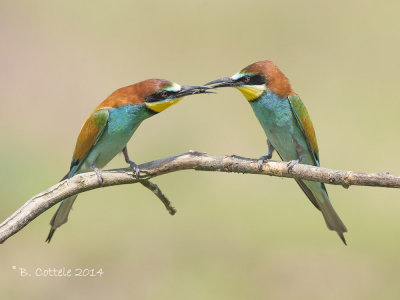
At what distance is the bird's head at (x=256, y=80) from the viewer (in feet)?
10.6

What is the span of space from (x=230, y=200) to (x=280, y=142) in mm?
2935

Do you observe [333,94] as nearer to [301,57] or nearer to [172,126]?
[301,57]

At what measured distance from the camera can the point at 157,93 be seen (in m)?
3.08

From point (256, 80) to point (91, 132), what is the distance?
2.57 ft

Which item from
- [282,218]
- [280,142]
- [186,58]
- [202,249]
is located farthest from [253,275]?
[186,58]

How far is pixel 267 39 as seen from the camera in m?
9.63

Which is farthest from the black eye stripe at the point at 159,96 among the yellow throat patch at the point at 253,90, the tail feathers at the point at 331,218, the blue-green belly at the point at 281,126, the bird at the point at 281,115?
the tail feathers at the point at 331,218

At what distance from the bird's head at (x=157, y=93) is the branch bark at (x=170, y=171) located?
371 millimetres

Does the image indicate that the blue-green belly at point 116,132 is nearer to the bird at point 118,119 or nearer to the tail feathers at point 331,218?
the bird at point 118,119

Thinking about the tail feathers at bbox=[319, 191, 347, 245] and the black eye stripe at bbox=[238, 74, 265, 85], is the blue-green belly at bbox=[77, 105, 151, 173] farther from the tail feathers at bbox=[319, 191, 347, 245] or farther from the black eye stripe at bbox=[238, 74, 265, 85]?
the tail feathers at bbox=[319, 191, 347, 245]

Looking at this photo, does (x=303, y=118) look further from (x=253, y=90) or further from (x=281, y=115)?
(x=253, y=90)

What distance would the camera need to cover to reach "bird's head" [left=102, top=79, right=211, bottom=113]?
3059 mm

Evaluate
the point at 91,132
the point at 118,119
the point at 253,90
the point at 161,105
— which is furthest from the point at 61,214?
the point at 253,90

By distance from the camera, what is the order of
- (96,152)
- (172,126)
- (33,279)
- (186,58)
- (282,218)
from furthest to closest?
→ (186,58) < (172,126) < (282,218) < (33,279) < (96,152)
